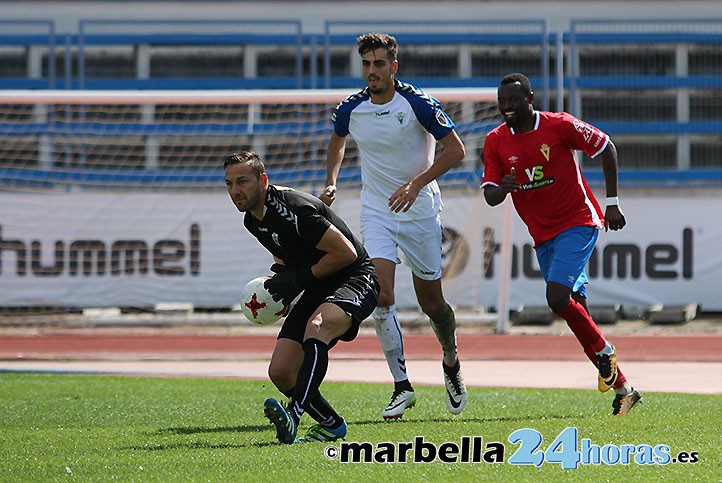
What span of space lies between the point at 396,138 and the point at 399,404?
5.90ft

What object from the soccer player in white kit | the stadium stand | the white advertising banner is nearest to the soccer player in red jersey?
the soccer player in white kit

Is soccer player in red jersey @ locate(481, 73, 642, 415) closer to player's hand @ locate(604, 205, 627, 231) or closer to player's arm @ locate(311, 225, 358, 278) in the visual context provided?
player's hand @ locate(604, 205, 627, 231)

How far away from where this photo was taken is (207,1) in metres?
24.9

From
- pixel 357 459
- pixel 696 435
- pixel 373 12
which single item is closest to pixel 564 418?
pixel 696 435

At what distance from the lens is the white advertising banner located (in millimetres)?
16219

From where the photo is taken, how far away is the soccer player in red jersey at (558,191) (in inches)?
286

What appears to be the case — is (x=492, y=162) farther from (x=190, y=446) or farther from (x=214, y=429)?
(x=190, y=446)

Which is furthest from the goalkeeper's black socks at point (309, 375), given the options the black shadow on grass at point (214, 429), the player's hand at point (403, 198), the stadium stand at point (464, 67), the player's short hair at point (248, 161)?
the stadium stand at point (464, 67)

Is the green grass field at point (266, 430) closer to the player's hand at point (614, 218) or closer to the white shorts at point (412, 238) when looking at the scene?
the white shorts at point (412, 238)

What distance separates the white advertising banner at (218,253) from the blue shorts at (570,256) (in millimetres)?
8127

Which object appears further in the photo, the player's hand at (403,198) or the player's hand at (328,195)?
the player's hand at (328,195)

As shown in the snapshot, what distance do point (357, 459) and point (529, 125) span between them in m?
3.00

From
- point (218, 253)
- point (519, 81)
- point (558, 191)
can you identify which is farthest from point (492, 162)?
point (218, 253)

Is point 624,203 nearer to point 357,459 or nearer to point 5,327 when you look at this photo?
point 5,327
